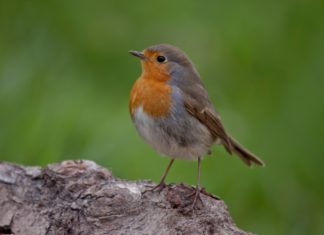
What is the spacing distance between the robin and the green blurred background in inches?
6.0

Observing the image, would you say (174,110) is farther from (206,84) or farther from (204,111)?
(206,84)

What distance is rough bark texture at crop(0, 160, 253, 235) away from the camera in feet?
14.7

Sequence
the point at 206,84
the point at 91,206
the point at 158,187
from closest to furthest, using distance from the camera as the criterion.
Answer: the point at 91,206
the point at 158,187
the point at 206,84

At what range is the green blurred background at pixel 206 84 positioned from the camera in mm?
5641

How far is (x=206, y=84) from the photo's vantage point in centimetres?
647

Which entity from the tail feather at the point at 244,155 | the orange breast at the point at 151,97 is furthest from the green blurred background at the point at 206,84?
the orange breast at the point at 151,97

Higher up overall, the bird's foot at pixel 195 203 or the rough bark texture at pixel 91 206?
the bird's foot at pixel 195 203

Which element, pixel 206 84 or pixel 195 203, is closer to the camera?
pixel 195 203

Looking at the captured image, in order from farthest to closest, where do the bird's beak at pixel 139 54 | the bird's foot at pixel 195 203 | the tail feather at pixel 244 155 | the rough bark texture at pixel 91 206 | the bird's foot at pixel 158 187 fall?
the tail feather at pixel 244 155, the bird's beak at pixel 139 54, the bird's foot at pixel 158 187, the bird's foot at pixel 195 203, the rough bark texture at pixel 91 206

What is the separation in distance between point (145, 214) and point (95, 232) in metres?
0.31

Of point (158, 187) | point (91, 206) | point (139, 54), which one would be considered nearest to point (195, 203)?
point (158, 187)

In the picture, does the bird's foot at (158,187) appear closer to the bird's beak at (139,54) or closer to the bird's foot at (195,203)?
the bird's foot at (195,203)

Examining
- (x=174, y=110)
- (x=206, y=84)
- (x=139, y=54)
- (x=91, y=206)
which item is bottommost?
(x=91, y=206)

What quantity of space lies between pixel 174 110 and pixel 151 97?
7.0 inches
